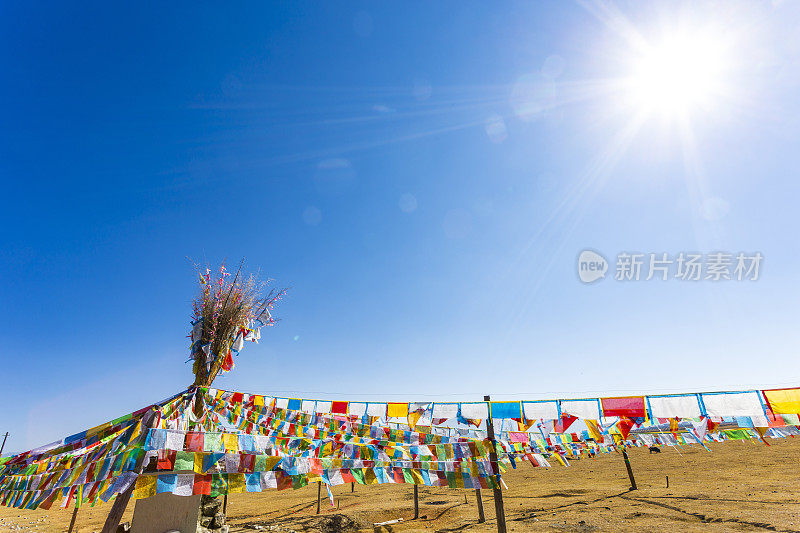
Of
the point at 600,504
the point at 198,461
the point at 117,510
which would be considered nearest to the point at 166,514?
the point at 117,510

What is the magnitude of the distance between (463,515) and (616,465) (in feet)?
71.1

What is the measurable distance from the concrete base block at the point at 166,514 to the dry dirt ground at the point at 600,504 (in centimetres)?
767

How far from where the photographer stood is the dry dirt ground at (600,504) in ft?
40.6

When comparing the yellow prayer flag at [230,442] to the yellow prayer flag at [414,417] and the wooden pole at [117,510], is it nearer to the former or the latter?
the wooden pole at [117,510]

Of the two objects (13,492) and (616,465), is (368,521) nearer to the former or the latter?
(13,492)

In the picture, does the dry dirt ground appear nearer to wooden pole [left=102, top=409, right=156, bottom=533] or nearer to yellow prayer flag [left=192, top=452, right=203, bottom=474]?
wooden pole [left=102, top=409, right=156, bottom=533]

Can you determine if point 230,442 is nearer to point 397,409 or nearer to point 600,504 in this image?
point 397,409

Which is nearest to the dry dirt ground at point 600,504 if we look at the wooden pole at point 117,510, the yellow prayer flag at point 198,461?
the wooden pole at point 117,510

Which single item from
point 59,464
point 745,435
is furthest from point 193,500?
point 745,435

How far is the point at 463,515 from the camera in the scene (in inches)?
630

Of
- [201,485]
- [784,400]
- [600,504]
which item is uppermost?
[784,400]

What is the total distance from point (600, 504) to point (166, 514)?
1727 cm

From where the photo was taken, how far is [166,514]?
25.1 ft

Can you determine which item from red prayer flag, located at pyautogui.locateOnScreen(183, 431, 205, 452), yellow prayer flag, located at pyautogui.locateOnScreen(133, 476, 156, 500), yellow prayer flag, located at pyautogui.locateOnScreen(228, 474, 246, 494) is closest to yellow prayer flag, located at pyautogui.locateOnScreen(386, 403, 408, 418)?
yellow prayer flag, located at pyautogui.locateOnScreen(228, 474, 246, 494)
